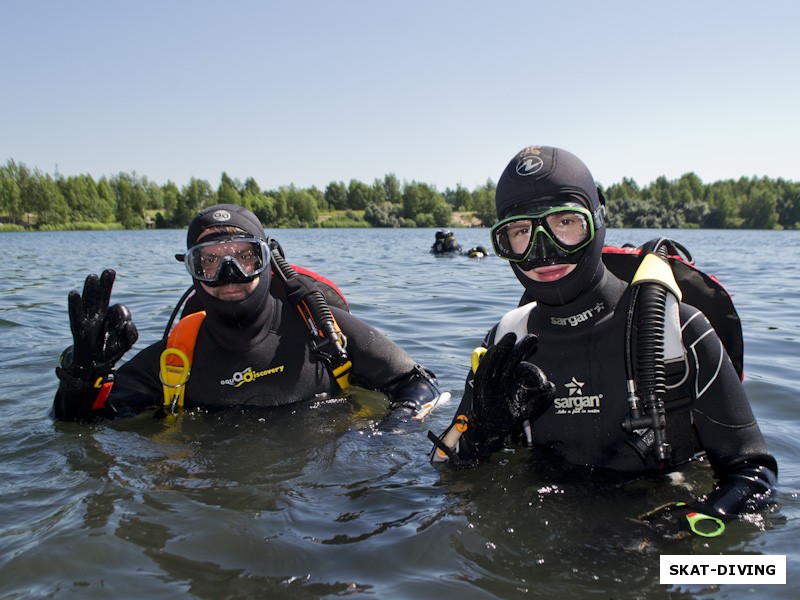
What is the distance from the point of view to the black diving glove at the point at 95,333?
144 inches

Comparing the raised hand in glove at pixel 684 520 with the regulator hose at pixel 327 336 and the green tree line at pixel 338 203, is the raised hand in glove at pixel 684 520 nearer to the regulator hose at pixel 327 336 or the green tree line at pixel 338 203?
the regulator hose at pixel 327 336

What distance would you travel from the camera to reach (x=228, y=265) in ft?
12.3

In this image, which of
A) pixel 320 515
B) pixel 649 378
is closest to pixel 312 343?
pixel 320 515

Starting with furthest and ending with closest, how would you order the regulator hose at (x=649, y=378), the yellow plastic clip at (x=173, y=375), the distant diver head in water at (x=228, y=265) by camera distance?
the yellow plastic clip at (x=173, y=375) < the distant diver head in water at (x=228, y=265) < the regulator hose at (x=649, y=378)

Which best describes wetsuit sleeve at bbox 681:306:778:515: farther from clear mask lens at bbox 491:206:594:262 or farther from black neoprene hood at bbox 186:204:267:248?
black neoprene hood at bbox 186:204:267:248

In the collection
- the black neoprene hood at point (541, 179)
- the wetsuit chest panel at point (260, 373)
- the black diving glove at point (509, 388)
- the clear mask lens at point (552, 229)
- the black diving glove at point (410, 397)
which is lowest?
the black diving glove at point (410, 397)

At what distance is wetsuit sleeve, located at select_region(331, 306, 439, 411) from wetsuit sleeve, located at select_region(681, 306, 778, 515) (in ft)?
6.21

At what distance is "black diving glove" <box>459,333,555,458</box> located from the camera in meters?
2.56

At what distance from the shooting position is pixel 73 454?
3.59 metres

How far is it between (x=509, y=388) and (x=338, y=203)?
99284mm

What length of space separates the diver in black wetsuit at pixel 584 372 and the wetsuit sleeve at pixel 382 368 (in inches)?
46.5

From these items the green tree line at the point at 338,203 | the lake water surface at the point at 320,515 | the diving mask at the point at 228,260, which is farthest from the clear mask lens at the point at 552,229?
the green tree line at the point at 338,203

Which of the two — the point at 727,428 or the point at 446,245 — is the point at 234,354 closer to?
the point at 727,428

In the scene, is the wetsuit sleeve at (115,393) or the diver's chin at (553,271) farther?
the wetsuit sleeve at (115,393)
